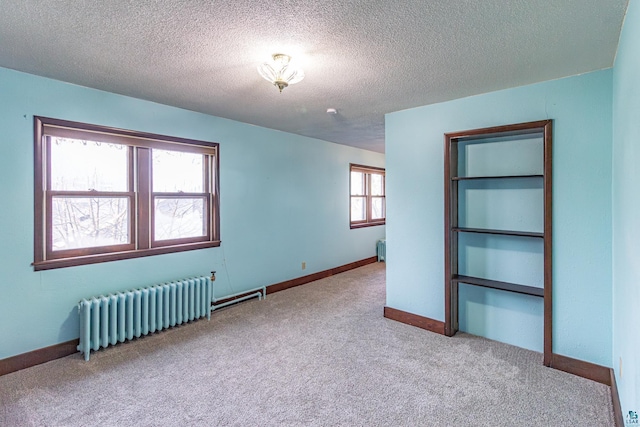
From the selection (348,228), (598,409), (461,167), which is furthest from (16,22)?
(348,228)

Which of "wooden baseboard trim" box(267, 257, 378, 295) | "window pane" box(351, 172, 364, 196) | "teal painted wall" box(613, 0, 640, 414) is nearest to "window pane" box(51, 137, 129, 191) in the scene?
"wooden baseboard trim" box(267, 257, 378, 295)

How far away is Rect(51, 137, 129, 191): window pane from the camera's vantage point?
2939mm

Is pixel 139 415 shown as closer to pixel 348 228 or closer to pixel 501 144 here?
pixel 501 144

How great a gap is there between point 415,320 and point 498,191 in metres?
1.62

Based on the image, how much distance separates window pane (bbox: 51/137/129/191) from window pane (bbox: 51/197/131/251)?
0.43 ft

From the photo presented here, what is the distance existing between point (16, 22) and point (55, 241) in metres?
1.83

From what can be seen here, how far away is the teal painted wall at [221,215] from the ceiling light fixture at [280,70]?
1.78 meters

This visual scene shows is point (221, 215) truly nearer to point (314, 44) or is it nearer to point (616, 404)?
point (314, 44)

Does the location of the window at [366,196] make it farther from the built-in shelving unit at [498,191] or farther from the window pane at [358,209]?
the built-in shelving unit at [498,191]

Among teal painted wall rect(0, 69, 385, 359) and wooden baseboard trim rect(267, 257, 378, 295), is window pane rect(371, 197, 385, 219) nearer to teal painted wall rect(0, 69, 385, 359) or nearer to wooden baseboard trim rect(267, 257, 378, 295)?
teal painted wall rect(0, 69, 385, 359)

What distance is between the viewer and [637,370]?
153 cm

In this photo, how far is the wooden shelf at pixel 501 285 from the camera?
2.84 m

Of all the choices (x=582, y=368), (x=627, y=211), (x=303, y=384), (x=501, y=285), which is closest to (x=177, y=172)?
(x=303, y=384)

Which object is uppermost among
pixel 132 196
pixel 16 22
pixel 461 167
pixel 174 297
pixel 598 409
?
pixel 16 22
